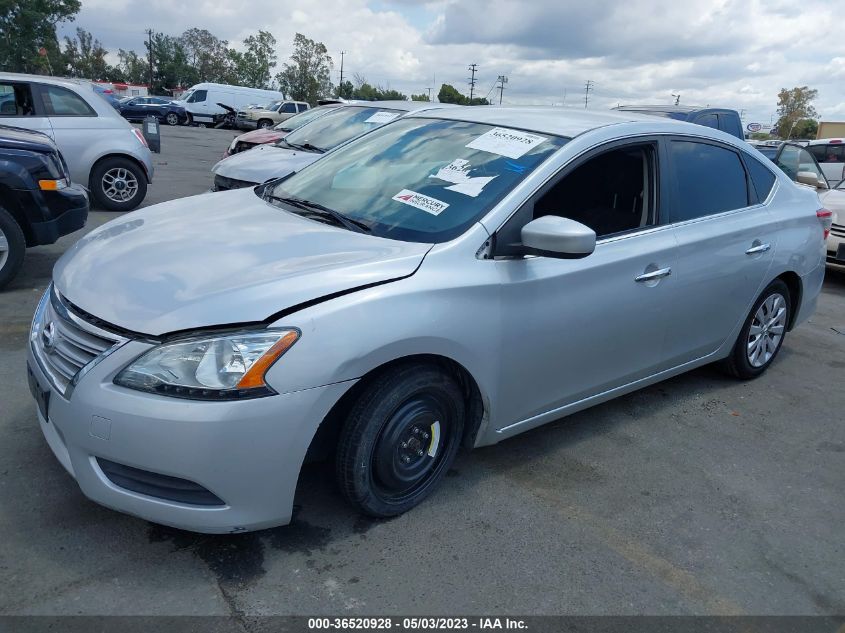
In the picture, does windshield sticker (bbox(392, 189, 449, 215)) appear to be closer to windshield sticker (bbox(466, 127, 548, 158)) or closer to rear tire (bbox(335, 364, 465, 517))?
windshield sticker (bbox(466, 127, 548, 158))

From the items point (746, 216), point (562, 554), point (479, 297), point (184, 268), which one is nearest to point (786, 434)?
point (746, 216)

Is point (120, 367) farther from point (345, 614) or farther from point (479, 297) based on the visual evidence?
point (479, 297)

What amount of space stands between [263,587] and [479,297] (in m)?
1.36

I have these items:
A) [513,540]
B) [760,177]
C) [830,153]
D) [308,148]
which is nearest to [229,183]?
[308,148]

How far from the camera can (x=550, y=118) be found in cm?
376

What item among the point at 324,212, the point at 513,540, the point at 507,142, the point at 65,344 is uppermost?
the point at 507,142

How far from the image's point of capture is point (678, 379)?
4.88 metres

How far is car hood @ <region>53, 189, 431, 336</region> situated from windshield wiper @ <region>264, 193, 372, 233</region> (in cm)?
7

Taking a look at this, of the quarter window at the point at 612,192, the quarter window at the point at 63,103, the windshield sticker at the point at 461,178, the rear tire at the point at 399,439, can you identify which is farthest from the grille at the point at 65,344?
the quarter window at the point at 63,103

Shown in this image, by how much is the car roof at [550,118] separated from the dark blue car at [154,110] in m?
35.0

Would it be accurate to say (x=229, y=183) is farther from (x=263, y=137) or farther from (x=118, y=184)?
(x=263, y=137)

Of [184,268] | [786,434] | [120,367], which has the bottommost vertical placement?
[786,434]

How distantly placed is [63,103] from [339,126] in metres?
3.40

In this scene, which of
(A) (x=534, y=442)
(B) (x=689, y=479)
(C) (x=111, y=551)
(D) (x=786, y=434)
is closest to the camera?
(C) (x=111, y=551)
